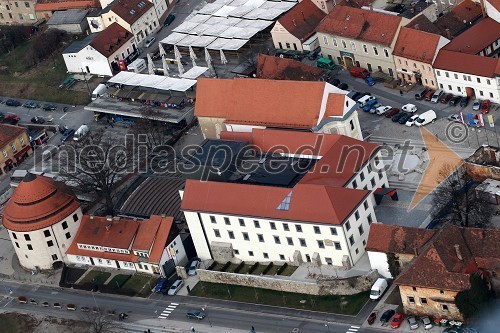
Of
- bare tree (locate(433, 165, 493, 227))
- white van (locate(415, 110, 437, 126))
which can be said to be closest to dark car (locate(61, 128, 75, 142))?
white van (locate(415, 110, 437, 126))

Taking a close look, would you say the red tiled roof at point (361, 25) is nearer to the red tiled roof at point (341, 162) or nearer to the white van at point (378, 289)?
the red tiled roof at point (341, 162)

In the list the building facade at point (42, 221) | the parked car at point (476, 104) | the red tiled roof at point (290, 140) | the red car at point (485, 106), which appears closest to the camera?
the red tiled roof at point (290, 140)

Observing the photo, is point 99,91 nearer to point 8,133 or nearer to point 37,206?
point 8,133

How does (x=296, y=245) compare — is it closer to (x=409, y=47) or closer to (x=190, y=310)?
(x=190, y=310)

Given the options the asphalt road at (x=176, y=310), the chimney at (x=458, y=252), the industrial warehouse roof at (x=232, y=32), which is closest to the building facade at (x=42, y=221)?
the asphalt road at (x=176, y=310)

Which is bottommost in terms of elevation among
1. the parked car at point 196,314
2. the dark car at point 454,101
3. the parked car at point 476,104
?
the parked car at point 196,314

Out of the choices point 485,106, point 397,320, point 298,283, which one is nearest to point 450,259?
point 397,320

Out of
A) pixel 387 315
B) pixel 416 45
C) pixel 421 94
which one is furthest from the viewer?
pixel 416 45
